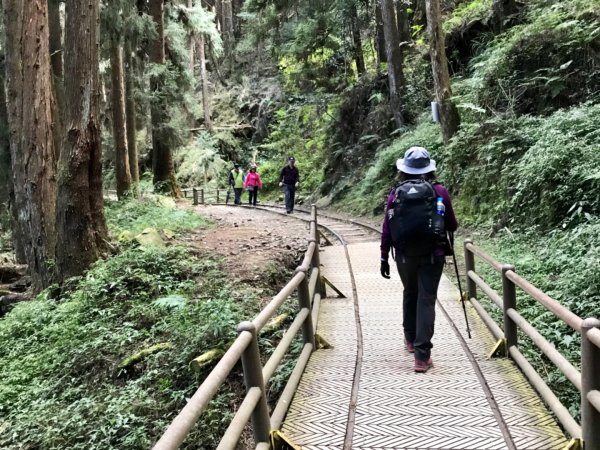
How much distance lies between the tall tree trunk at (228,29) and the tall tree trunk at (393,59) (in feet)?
84.5

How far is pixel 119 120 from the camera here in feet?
66.0

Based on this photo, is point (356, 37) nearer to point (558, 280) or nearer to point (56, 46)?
point (56, 46)

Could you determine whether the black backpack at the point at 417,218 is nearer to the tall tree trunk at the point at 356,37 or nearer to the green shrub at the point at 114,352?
the green shrub at the point at 114,352

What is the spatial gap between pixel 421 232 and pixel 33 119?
10.0 meters

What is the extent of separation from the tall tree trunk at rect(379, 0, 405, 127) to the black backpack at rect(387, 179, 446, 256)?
53.2 ft

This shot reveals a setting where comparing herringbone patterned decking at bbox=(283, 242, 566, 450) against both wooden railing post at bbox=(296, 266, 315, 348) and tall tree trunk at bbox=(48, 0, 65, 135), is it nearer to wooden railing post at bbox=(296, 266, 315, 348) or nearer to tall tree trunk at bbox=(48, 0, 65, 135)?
wooden railing post at bbox=(296, 266, 315, 348)

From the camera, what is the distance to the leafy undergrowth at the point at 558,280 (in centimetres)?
582

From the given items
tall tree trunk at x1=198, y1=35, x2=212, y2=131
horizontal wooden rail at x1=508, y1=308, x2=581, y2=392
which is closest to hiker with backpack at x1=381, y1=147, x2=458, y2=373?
horizontal wooden rail at x1=508, y1=308, x2=581, y2=392

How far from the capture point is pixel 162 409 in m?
6.20

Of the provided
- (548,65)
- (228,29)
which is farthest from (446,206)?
(228,29)

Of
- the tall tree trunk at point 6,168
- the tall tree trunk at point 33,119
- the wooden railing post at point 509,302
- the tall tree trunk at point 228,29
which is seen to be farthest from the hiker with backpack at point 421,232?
the tall tree trunk at point 228,29

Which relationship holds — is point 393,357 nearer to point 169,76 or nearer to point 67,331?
point 67,331

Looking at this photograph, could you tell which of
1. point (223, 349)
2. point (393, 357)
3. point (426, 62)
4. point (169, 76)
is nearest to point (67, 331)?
point (223, 349)

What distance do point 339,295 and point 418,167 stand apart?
11.9 ft
